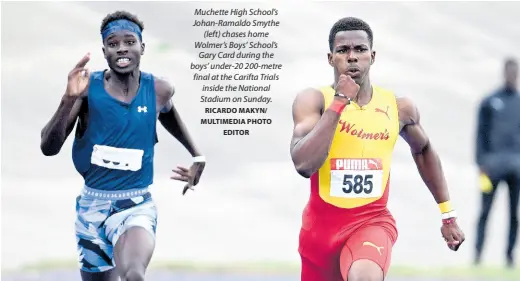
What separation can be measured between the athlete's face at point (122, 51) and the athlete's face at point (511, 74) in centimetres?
526

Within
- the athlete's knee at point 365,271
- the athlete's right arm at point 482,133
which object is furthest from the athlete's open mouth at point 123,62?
the athlete's right arm at point 482,133

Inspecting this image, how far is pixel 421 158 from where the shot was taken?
7.23 m

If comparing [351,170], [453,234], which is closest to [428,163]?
[453,234]

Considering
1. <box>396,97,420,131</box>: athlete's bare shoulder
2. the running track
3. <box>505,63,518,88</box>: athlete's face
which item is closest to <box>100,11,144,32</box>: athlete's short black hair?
<box>396,97,420,131</box>: athlete's bare shoulder

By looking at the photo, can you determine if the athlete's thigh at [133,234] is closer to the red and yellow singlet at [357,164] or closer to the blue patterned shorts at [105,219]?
the blue patterned shorts at [105,219]

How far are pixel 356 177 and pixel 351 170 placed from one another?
66 millimetres

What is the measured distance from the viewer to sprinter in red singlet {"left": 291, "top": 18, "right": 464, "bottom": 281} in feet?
21.6

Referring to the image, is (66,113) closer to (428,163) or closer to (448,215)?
(428,163)

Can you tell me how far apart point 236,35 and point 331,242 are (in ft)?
9.10

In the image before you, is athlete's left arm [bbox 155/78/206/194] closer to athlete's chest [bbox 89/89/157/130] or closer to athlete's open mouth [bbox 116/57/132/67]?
athlete's chest [bbox 89/89/157/130]

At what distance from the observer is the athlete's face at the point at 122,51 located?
723cm

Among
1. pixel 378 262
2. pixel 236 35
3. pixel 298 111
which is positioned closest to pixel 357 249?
pixel 378 262

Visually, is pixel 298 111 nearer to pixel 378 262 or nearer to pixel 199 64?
pixel 378 262

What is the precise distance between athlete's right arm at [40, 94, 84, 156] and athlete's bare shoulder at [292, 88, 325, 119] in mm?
1616
